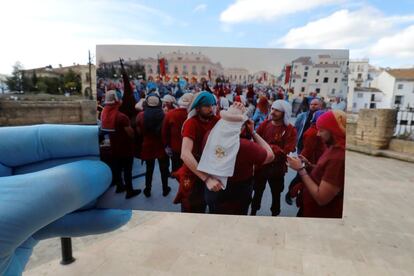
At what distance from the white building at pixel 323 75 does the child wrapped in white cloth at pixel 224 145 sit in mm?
510

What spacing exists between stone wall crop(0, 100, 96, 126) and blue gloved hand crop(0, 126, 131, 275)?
27.4ft

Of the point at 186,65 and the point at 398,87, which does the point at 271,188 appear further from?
the point at 398,87

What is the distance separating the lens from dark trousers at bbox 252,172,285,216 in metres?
1.84

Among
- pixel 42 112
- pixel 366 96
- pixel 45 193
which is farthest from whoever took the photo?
pixel 366 96

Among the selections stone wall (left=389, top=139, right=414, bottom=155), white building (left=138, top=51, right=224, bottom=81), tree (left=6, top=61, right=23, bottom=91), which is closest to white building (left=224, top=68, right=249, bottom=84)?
white building (left=138, top=51, right=224, bottom=81)

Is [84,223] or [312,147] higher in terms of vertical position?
[312,147]

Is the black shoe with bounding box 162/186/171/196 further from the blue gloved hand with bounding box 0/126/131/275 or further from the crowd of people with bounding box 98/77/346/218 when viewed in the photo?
the blue gloved hand with bounding box 0/126/131/275

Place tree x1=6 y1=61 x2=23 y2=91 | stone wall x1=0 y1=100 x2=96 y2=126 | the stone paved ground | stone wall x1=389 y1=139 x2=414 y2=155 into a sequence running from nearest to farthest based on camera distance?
the stone paved ground < stone wall x1=389 y1=139 x2=414 y2=155 < stone wall x1=0 y1=100 x2=96 y2=126 < tree x1=6 y1=61 x2=23 y2=91

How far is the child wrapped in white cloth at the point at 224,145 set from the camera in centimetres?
173

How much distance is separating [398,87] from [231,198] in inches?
1117

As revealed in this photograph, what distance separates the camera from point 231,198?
1.84m

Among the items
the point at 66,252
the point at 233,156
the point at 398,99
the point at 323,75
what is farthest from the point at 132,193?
the point at 398,99

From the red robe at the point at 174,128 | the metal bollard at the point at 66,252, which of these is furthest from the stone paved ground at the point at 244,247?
the red robe at the point at 174,128

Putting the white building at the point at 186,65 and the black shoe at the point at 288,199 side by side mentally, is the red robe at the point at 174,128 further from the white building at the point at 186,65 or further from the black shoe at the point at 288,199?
the black shoe at the point at 288,199
